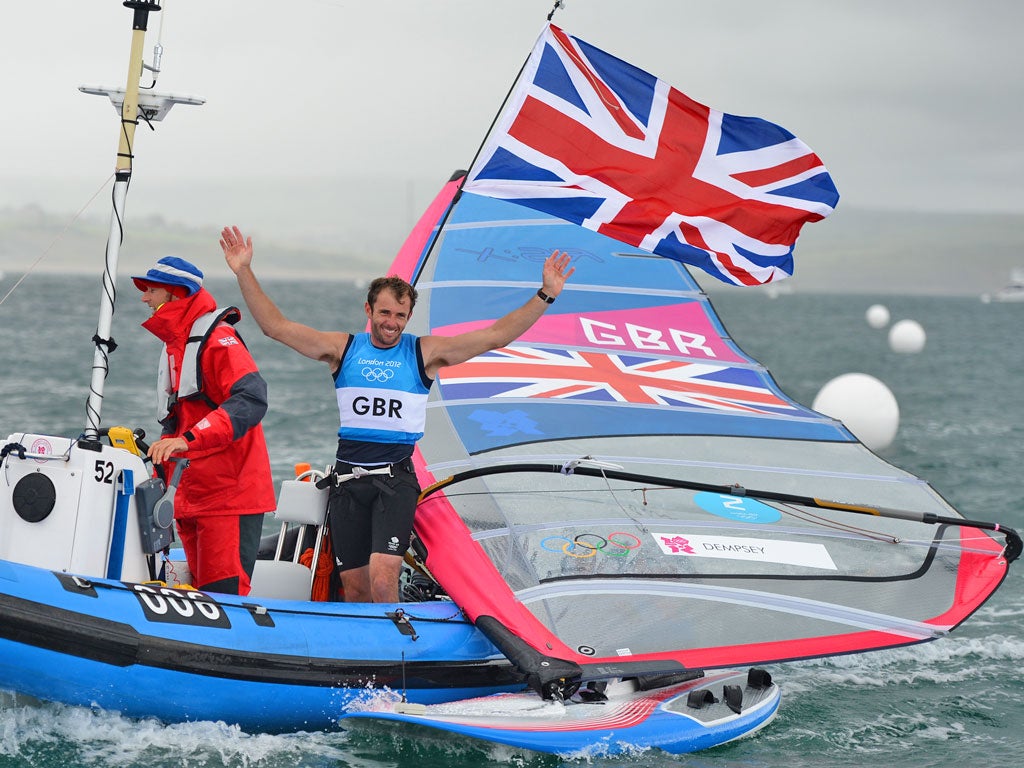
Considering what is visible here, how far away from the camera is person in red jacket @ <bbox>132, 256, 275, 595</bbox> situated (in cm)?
444

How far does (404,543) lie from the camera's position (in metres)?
4.75

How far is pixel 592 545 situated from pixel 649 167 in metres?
1.80

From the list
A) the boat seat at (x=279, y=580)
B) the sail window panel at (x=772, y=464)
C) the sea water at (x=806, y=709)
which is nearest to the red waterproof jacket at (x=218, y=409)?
the boat seat at (x=279, y=580)

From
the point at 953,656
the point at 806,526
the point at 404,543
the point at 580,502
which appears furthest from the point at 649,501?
the point at 953,656

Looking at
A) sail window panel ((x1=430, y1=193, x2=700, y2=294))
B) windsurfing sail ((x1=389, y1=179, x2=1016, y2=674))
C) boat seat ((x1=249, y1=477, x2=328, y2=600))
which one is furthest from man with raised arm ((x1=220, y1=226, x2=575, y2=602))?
sail window panel ((x1=430, y1=193, x2=700, y2=294))

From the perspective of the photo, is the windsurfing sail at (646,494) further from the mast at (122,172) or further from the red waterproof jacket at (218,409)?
the mast at (122,172)

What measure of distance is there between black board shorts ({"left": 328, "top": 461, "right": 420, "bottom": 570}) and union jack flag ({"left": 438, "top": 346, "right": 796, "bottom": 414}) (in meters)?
1.57

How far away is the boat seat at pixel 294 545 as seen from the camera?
16.5ft

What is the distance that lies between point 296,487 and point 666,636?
167 centimetres

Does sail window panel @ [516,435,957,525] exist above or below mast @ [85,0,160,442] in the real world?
below

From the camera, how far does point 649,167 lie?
18.3ft

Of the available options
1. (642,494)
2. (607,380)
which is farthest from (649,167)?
(642,494)

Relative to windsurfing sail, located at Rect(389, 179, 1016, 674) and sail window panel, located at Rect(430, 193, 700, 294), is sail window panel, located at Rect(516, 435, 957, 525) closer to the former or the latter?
windsurfing sail, located at Rect(389, 179, 1016, 674)

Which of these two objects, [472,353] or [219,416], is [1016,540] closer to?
[472,353]
